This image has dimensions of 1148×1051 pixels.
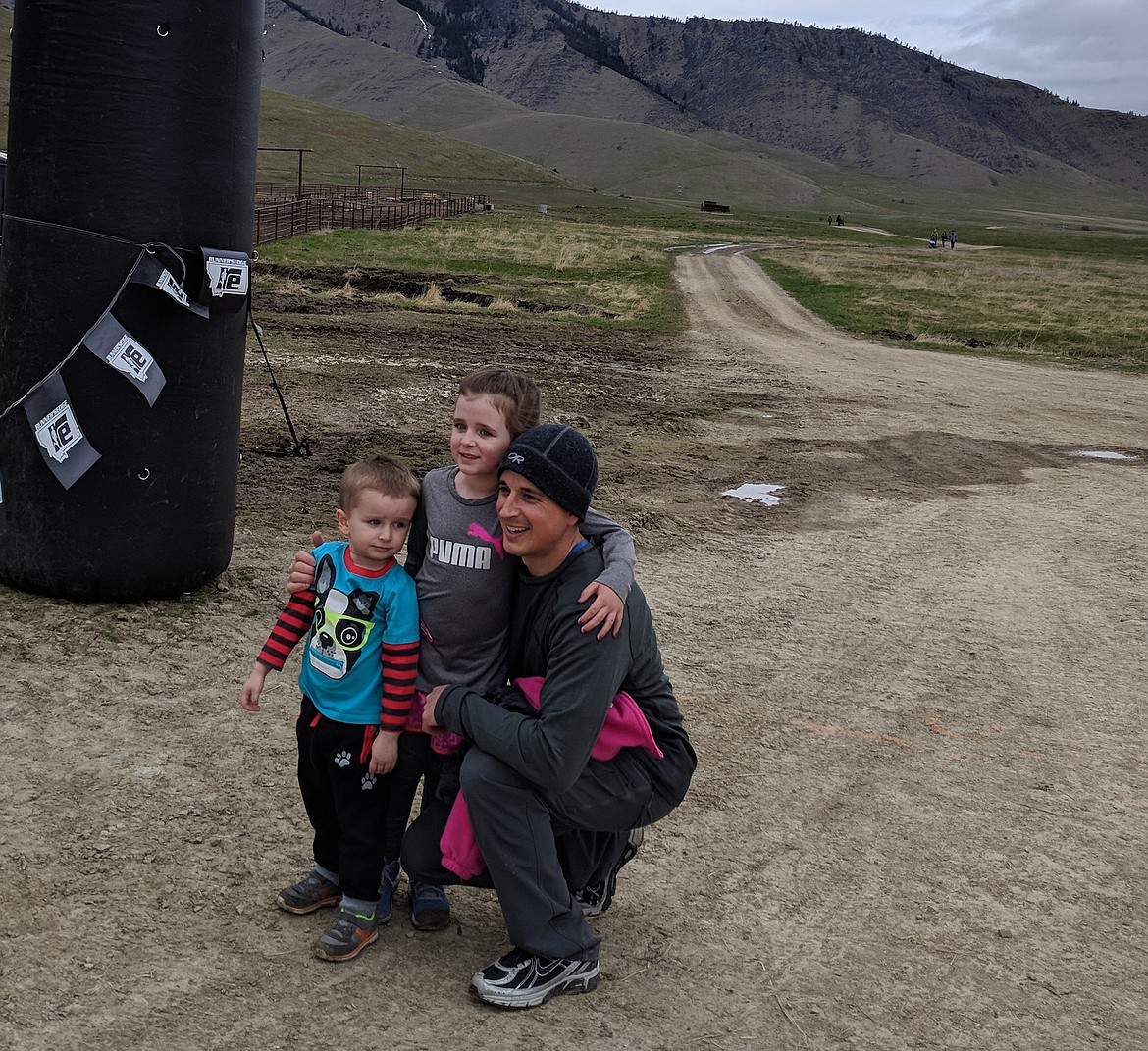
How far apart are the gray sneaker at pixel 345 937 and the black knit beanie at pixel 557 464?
1186 mm

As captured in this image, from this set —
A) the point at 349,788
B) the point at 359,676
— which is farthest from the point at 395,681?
the point at 349,788

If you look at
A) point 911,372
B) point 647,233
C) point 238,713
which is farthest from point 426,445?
point 647,233

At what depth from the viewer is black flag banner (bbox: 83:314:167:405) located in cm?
458

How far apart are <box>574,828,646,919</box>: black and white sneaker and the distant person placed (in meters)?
0.22

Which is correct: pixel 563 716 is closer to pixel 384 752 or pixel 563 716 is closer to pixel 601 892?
pixel 384 752

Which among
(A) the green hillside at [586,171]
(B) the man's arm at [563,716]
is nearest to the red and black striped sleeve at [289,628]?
(B) the man's arm at [563,716]

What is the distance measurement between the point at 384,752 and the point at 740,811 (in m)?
1.58

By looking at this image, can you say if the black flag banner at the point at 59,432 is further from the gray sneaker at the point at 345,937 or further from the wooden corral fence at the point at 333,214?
the wooden corral fence at the point at 333,214

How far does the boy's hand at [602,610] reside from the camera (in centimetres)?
275

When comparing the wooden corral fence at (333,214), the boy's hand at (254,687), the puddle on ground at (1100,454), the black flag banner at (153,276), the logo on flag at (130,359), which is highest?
Result: the wooden corral fence at (333,214)

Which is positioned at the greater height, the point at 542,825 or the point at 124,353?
the point at 124,353

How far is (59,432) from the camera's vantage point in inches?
185

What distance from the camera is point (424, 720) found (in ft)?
9.55

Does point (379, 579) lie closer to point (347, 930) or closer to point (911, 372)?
point (347, 930)
